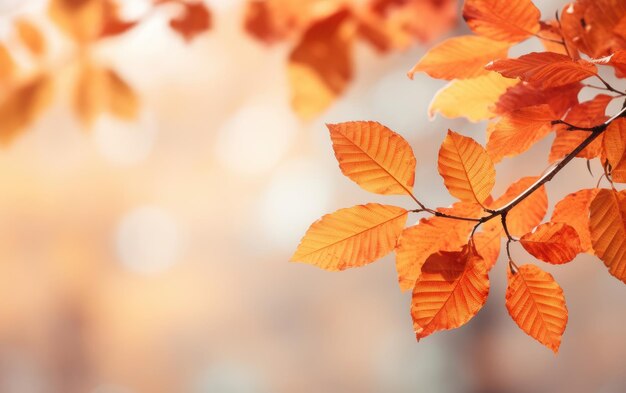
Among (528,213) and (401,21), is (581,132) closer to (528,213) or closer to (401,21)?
(528,213)

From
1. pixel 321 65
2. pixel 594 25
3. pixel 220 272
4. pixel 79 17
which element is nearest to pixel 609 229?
pixel 594 25

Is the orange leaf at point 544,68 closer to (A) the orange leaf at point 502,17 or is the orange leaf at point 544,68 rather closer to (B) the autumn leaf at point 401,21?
(A) the orange leaf at point 502,17

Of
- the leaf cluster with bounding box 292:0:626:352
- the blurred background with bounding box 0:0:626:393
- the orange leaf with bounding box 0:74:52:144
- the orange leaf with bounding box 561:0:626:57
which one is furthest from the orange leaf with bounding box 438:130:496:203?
the blurred background with bounding box 0:0:626:393

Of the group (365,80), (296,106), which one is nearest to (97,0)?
(296,106)

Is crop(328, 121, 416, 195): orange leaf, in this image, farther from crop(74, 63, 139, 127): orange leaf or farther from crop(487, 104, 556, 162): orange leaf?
crop(74, 63, 139, 127): orange leaf

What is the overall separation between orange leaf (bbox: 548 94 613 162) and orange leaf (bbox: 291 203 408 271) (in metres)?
0.11

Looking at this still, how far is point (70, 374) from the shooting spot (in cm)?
357

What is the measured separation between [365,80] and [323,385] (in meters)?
1.75

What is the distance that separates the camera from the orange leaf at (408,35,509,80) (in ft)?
1.12

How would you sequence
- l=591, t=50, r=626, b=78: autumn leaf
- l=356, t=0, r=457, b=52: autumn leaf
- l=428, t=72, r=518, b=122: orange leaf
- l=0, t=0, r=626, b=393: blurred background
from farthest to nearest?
l=0, t=0, r=626, b=393: blurred background
l=356, t=0, r=457, b=52: autumn leaf
l=428, t=72, r=518, b=122: orange leaf
l=591, t=50, r=626, b=78: autumn leaf

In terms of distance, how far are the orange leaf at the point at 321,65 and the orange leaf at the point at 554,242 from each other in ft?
1.50

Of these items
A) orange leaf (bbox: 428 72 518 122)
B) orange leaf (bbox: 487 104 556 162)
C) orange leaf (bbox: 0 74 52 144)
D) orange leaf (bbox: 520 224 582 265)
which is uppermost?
Result: orange leaf (bbox: 0 74 52 144)

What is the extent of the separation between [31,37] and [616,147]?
69 cm

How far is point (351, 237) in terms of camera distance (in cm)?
28
